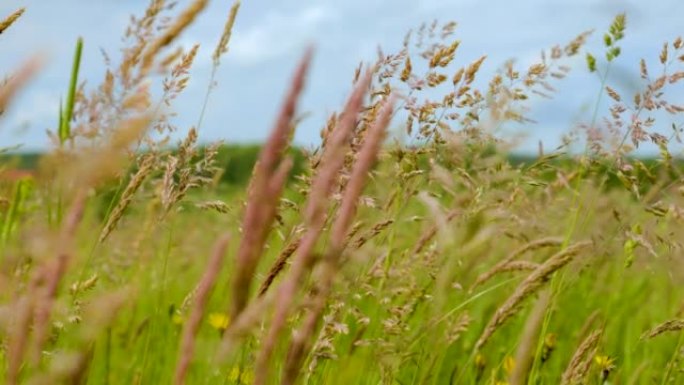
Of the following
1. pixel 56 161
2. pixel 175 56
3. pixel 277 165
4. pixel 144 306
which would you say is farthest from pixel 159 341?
pixel 277 165

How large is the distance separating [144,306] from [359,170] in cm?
405

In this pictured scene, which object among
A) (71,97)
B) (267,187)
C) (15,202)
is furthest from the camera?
(15,202)

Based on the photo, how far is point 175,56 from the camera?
1.80 m

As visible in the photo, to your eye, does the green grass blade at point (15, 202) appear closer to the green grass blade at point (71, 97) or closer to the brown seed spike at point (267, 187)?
the green grass blade at point (71, 97)

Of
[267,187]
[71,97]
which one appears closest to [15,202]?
[71,97]

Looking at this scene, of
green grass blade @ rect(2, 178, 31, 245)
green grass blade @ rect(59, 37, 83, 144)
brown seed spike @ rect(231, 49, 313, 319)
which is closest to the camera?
brown seed spike @ rect(231, 49, 313, 319)

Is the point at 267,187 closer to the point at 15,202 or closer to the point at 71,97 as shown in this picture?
the point at 71,97

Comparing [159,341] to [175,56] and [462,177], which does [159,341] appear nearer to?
[462,177]

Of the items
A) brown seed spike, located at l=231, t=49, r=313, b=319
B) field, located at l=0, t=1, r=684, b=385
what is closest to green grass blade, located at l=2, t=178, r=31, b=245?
field, located at l=0, t=1, r=684, b=385

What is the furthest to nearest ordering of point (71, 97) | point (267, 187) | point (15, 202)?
point (15, 202) < point (71, 97) < point (267, 187)

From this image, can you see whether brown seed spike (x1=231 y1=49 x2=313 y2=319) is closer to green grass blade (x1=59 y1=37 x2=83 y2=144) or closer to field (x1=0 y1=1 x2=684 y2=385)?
field (x1=0 y1=1 x2=684 y2=385)

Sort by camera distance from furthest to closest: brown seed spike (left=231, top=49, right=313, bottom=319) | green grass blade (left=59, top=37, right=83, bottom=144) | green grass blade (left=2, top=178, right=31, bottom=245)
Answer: green grass blade (left=2, top=178, right=31, bottom=245) → green grass blade (left=59, top=37, right=83, bottom=144) → brown seed spike (left=231, top=49, right=313, bottom=319)

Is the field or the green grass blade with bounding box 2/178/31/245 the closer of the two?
the field

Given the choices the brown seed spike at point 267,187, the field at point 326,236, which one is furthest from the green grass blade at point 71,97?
the brown seed spike at point 267,187
